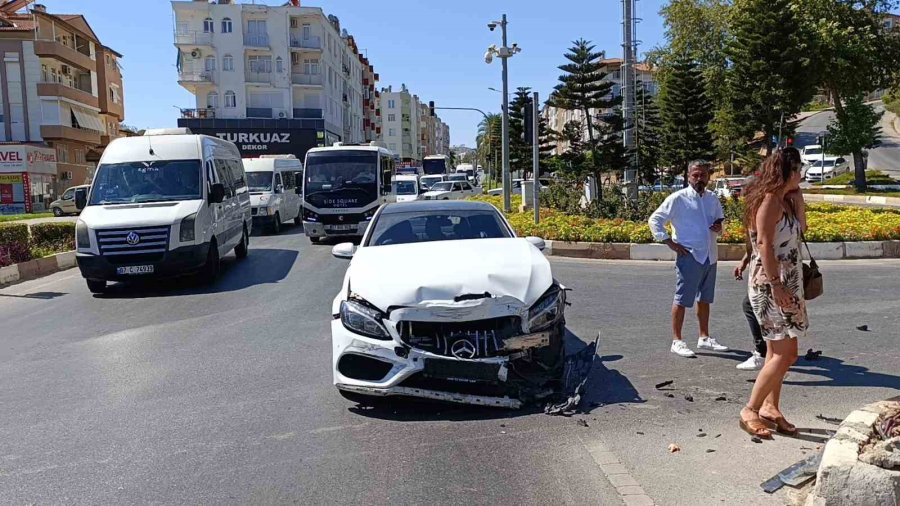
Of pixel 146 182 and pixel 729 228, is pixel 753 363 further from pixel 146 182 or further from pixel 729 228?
pixel 146 182

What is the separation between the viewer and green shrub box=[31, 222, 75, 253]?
54.2 ft

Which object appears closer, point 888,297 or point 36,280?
point 888,297

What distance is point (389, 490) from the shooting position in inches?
159

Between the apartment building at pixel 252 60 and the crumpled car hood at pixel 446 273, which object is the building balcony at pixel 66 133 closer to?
the apartment building at pixel 252 60

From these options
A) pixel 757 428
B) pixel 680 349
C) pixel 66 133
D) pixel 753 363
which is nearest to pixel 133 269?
pixel 680 349

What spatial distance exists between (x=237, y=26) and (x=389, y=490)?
6258cm

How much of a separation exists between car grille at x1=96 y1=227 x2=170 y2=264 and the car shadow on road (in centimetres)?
64

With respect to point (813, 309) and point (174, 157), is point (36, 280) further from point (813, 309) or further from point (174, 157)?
point (813, 309)

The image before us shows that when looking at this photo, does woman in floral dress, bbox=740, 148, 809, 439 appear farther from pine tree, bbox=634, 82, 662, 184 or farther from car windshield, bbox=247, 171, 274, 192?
car windshield, bbox=247, 171, 274, 192

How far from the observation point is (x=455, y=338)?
5180mm

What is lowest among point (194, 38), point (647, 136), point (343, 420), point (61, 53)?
point (343, 420)

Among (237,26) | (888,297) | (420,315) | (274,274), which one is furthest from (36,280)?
(237,26)

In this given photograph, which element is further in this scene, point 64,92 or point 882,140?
point 882,140

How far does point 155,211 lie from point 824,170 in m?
53.2
